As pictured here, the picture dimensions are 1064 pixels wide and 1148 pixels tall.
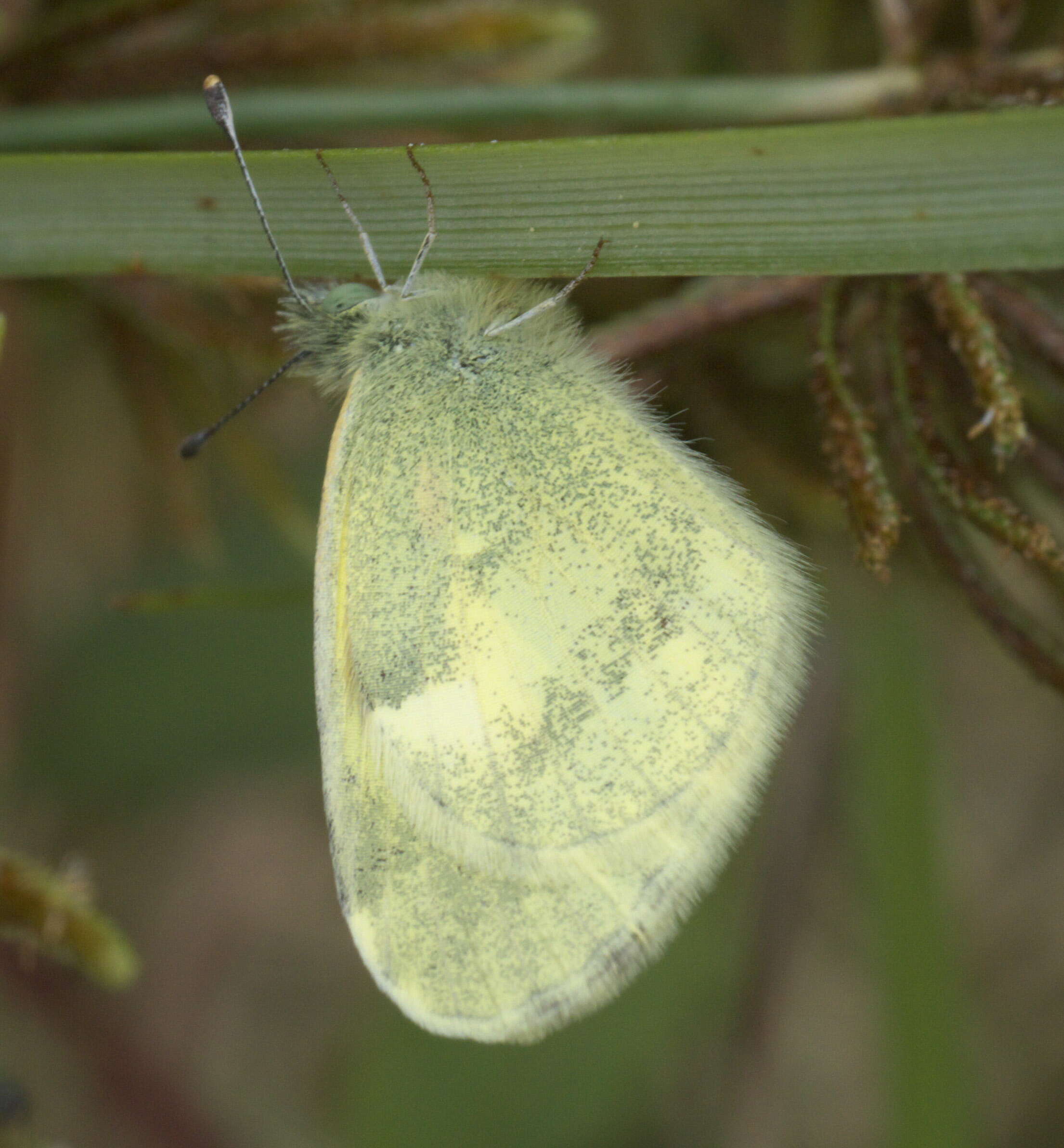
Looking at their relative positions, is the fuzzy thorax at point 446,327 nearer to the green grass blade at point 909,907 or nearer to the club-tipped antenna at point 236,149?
the club-tipped antenna at point 236,149

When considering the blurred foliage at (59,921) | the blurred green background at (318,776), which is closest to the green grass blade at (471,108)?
the blurred green background at (318,776)

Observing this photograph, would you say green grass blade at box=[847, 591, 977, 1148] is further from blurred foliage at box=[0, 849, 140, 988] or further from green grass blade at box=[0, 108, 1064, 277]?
blurred foliage at box=[0, 849, 140, 988]

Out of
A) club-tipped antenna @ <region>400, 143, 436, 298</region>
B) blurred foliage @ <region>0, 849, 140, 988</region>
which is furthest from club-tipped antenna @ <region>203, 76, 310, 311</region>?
blurred foliage @ <region>0, 849, 140, 988</region>

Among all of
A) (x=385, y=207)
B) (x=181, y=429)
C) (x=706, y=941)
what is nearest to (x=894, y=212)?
(x=385, y=207)

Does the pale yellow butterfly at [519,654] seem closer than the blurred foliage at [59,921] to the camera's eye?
Yes

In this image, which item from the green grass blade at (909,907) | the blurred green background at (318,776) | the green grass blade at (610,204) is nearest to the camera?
the green grass blade at (610,204)

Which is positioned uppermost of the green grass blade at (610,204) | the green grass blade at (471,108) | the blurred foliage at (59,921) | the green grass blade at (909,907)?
the green grass blade at (471,108)

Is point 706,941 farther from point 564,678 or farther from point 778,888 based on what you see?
point 564,678
